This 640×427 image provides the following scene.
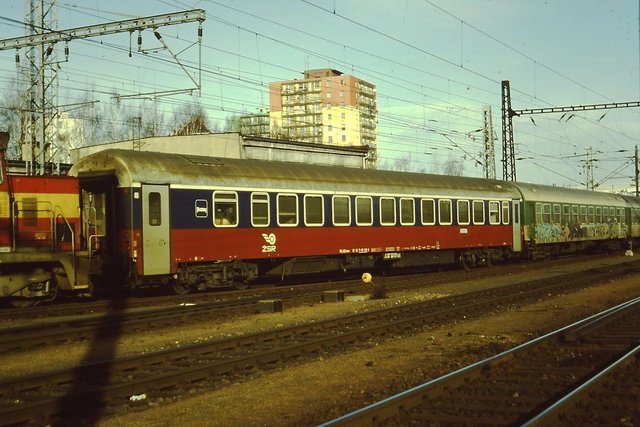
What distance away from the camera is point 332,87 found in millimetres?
154000

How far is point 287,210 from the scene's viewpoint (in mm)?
21172

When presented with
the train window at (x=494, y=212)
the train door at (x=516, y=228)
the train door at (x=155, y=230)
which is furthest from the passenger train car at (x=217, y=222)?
the train door at (x=516, y=228)

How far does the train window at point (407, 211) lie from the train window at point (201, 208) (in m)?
8.85

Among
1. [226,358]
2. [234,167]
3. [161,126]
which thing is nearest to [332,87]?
[161,126]

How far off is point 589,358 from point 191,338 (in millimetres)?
6938

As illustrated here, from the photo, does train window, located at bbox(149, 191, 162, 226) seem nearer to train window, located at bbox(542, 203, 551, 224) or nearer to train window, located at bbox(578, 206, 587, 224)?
train window, located at bbox(542, 203, 551, 224)

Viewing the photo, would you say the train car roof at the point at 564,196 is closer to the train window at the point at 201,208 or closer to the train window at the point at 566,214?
the train window at the point at 566,214

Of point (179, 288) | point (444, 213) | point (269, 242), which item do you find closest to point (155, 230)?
point (179, 288)

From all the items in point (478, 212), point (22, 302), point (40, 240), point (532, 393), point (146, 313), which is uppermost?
point (478, 212)

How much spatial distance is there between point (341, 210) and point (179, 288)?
6400 millimetres

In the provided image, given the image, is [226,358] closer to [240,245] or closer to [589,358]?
[589,358]

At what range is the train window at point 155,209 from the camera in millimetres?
17844

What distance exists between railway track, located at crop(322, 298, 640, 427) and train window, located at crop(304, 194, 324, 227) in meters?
11.6

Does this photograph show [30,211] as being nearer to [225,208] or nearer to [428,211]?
[225,208]
